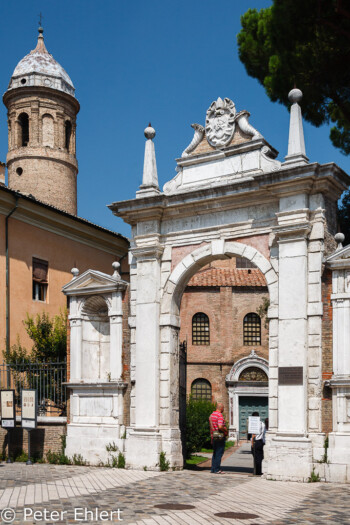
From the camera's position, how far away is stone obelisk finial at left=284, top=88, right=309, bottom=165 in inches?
532

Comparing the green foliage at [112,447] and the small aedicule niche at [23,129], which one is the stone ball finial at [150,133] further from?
the small aedicule niche at [23,129]

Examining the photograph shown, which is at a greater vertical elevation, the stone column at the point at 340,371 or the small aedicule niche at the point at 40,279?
the small aedicule niche at the point at 40,279

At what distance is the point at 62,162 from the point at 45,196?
1.98 meters

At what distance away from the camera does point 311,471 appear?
41.2 ft

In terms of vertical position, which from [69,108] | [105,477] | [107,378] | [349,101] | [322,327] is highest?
[69,108]

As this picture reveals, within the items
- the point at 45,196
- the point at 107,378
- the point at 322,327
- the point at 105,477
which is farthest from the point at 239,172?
the point at 45,196

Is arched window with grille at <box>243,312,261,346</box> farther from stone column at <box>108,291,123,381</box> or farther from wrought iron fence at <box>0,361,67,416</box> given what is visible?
stone column at <box>108,291,123,381</box>

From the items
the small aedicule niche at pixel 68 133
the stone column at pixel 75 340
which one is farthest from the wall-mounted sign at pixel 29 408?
the small aedicule niche at pixel 68 133

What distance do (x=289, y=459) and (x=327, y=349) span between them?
2201mm

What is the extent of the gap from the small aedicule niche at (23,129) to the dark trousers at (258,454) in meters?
21.8

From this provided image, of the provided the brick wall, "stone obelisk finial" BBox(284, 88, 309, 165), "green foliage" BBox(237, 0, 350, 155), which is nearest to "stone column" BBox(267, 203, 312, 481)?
the brick wall

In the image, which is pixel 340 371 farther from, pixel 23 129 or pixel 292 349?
pixel 23 129

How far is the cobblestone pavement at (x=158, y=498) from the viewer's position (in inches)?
348

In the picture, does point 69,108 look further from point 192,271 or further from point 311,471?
point 311,471
